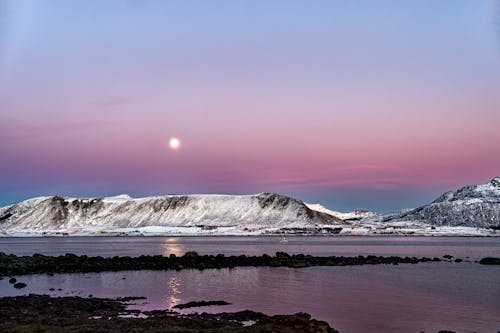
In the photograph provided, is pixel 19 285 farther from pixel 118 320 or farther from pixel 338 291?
pixel 338 291

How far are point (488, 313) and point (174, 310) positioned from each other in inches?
683

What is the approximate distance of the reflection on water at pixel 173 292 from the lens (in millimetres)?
32838

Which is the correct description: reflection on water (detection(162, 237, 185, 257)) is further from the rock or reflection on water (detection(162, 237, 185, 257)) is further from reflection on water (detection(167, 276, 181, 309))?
the rock

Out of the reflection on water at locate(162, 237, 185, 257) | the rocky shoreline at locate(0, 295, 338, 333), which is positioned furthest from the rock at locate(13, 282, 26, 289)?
the reflection on water at locate(162, 237, 185, 257)

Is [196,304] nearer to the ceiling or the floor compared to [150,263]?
nearer to the floor

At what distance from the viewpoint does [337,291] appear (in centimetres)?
3972

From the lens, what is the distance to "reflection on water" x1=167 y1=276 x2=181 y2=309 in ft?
108

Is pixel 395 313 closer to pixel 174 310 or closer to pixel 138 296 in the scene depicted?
pixel 174 310

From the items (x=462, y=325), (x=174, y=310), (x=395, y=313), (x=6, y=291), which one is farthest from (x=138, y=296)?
(x=462, y=325)

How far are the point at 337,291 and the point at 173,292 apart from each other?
11.7m

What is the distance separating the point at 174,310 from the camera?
29.8 m

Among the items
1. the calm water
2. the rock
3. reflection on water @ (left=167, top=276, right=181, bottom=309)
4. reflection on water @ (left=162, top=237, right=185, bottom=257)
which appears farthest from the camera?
reflection on water @ (left=162, top=237, right=185, bottom=257)

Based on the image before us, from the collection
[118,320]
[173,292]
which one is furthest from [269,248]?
[118,320]

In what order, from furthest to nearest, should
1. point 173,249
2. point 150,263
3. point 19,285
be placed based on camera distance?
point 173,249 < point 150,263 < point 19,285
